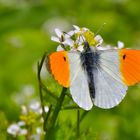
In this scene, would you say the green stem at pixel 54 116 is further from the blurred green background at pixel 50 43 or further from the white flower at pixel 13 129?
the blurred green background at pixel 50 43

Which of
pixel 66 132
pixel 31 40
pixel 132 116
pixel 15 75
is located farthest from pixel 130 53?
pixel 31 40

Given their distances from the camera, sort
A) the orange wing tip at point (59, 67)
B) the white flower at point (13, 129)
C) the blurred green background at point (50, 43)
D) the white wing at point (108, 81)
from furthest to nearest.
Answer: the blurred green background at point (50, 43) → the white flower at point (13, 129) → the white wing at point (108, 81) → the orange wing tip at point (59, 67)

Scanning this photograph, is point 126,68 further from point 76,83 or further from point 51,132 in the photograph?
point 51,132

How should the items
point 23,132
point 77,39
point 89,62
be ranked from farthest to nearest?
point 23,132 → point 89,62 → point 77,39

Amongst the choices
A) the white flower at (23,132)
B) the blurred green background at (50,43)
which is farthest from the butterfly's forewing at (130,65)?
the blurred green background at (50,43)

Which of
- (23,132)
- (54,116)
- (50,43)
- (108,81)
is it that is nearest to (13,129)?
(23,132)

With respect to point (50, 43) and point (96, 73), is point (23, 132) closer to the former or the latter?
point (96, 73)
